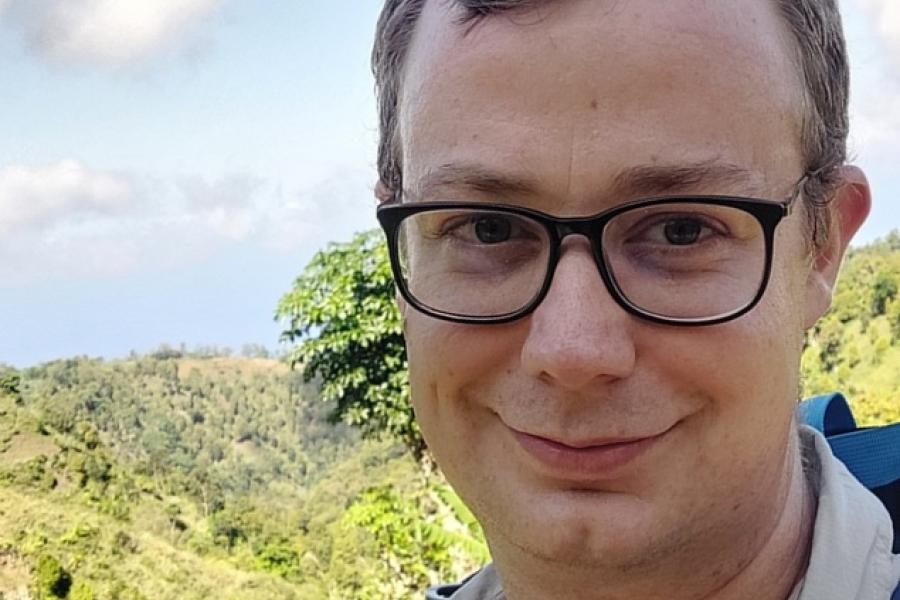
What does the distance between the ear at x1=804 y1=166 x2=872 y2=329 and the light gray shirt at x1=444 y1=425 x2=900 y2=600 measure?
0.52ft

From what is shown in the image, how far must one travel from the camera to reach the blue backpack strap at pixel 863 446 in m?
1.02

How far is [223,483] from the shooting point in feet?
24.6

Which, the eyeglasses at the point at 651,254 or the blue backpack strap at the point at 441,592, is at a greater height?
the eyeglasses at the point at 651,254

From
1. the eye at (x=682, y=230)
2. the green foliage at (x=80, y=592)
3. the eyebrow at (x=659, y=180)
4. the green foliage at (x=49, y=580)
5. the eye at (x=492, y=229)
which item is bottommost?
the green foliage at (x=80, y=592)

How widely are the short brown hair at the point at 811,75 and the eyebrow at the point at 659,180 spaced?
106 millimetres

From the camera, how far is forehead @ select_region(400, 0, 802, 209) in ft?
2.62

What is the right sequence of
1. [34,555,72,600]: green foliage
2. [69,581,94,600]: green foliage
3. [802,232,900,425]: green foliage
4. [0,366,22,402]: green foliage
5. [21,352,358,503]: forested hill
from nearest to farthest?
[0,366,22,402]: green foliage < [34,555,72,600]: green foliage < [69,581,94,600]: green foliage < [21,352,358,503]: forested hill < [802,232,900,425]: green foliage

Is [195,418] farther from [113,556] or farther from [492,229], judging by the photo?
[492,229]

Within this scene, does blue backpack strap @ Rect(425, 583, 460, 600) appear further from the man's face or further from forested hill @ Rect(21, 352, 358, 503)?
forested hill @ Rect(21, 352, 358, 503)

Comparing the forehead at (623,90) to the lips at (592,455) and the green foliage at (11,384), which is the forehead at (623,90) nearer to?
the lips at (592,455)

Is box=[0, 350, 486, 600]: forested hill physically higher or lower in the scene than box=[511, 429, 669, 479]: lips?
lower

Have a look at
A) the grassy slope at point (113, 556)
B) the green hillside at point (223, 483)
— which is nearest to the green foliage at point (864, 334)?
the green hillside at point (223, 483)

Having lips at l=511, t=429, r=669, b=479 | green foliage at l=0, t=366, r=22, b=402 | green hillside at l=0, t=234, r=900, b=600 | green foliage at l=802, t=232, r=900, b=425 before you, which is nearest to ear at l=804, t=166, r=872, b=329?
lips at l=511, t=429, r=669, b=479

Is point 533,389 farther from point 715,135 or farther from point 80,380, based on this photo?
point 80,380
